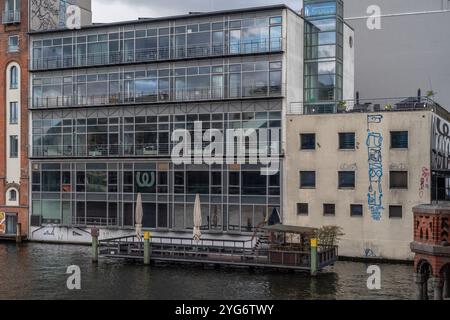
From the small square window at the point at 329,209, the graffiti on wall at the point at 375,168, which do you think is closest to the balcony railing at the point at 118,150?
the small square window at the point at 329,209

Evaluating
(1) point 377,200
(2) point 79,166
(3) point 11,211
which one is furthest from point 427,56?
(3) point 11,211

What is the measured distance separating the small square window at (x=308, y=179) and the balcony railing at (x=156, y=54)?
1003cm

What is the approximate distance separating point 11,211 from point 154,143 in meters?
16.4

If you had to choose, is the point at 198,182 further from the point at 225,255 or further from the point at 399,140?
the point at 399,140

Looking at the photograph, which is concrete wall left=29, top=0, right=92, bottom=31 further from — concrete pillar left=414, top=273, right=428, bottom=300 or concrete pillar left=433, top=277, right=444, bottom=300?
concrete pillar left=433, top=277, right=444, bottom=300

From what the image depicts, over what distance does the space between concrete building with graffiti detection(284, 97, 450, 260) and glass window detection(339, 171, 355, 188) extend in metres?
0.06

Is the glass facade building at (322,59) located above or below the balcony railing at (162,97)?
above

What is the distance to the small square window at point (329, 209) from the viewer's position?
50656mm

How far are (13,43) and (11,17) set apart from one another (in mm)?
2410

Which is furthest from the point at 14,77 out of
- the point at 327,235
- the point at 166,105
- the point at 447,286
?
the point at 447,286

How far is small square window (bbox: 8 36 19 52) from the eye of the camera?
208 feet

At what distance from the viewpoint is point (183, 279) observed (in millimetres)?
41969

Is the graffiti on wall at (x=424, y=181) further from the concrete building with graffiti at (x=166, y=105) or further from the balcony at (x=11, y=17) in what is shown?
the balcony at (x=11, y=17)

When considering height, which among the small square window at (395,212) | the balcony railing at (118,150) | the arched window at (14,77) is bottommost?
the small square window at (395,212)
